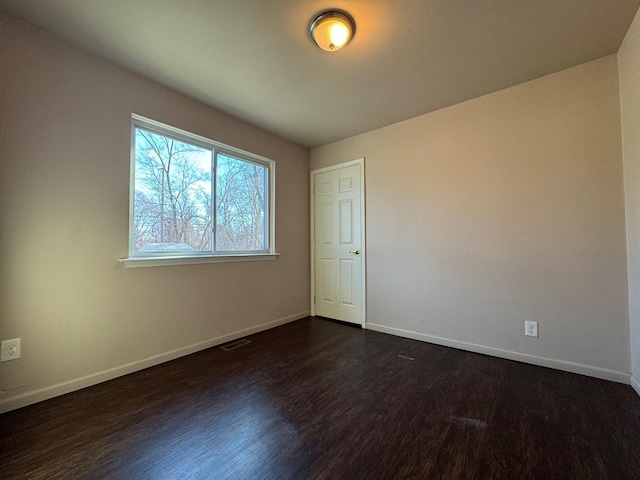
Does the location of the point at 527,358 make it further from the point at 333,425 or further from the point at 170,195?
the point at 170,195

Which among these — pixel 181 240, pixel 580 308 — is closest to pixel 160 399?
pixel 181 240

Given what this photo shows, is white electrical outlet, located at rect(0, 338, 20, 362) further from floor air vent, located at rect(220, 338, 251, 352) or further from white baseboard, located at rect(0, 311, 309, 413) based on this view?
floor air vent, located at rect(220, 338, 251, 352)

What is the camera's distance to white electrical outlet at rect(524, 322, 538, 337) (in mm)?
2291

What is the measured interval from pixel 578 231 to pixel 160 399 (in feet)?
10.9

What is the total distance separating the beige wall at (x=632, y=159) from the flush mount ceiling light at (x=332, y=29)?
1.79 meters

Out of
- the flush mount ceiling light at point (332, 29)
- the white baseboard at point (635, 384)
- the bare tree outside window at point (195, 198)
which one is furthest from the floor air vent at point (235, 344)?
the white baseboard at point (635, 384)

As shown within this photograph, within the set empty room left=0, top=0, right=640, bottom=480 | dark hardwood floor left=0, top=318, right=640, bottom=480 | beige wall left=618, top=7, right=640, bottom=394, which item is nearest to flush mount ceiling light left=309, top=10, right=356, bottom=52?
empty room left=0, top=0, right=640, bottom=480

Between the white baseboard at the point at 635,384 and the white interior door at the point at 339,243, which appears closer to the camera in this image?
the white baseboard at the point at 635,384

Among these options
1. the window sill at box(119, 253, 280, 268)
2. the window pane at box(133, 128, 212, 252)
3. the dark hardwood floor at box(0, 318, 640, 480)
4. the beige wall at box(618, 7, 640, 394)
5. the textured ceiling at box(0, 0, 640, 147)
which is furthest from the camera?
the window pane at box(133, 128, 212, 252)

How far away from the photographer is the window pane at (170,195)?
231cm

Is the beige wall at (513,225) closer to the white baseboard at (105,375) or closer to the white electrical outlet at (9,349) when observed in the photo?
the white baseboard at (105,375)

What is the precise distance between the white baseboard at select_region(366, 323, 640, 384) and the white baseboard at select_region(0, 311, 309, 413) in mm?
1864

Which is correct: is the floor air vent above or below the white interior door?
below

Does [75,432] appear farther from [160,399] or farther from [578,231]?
[578,231]
